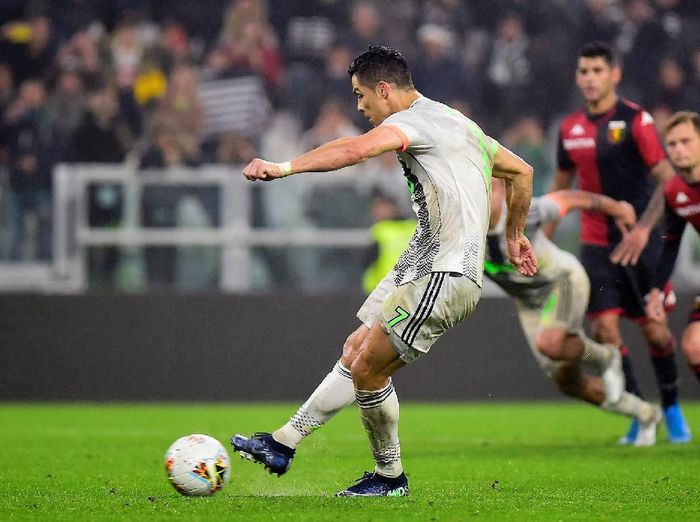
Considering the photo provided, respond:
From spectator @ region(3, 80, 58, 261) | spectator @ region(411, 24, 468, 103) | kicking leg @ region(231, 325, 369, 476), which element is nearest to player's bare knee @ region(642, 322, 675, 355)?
kicking leg @ region(231, 325, 369, 476)

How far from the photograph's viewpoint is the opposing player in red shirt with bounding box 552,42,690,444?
9000mm

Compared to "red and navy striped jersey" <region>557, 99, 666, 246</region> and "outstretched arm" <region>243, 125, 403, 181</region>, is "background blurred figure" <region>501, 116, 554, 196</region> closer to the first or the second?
"red and navy striped jersey" <region>557, 99, 666, 246</region>

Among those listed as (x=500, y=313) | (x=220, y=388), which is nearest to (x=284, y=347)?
(x=220, y=388)

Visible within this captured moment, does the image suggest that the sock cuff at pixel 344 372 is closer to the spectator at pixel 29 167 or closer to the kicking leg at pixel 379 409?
the kicking leg at pixel 379 409

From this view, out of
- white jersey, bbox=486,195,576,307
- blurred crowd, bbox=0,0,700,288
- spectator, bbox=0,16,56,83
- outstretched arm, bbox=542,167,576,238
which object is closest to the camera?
white jersey, bbox=486,195,576,307

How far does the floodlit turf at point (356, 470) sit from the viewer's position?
17.9 feet

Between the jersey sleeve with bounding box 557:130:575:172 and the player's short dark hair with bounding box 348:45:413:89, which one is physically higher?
the player's short dark hair with bounding box 348:45:413:89

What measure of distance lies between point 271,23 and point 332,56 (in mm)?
1075

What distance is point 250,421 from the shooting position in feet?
35.7

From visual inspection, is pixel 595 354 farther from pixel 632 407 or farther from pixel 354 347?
pixel 354 347

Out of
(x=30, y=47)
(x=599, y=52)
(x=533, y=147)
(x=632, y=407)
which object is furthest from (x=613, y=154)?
(x=30, y=47)

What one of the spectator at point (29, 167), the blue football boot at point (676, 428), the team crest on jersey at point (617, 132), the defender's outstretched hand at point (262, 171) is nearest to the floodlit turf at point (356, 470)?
the blue football boot at point (676, 428)

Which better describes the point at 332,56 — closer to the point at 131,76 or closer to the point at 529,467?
the point at 131,76

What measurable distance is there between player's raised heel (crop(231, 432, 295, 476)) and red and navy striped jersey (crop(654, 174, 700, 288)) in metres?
3.53
